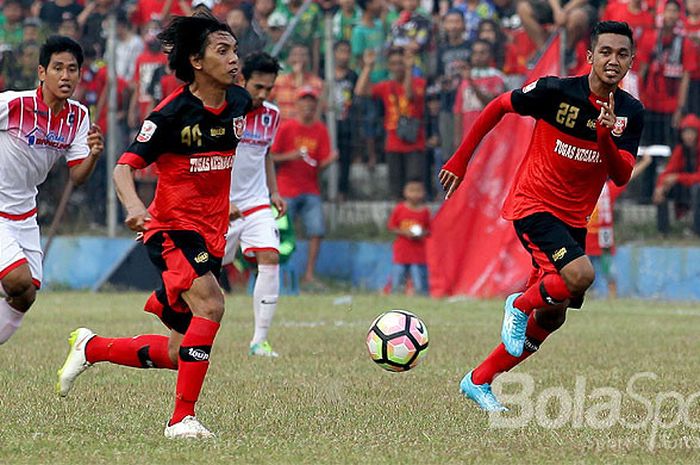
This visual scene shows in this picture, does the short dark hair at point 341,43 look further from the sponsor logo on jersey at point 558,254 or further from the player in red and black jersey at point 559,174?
the sponsor logo on jersey at point 558,254

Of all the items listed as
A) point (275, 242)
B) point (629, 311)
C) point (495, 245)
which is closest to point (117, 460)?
point (275, 242)

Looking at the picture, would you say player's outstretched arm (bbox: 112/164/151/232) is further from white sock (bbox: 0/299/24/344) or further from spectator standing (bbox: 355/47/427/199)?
spectator standing (bbox: 355/47/427/199)

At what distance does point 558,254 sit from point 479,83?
9669 millimetres

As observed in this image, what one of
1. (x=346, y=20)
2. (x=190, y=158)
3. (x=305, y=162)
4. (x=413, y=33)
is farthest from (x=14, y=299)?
(x=346, y=20)

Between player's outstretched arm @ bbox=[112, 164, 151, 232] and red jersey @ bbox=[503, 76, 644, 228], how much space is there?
2431 mm

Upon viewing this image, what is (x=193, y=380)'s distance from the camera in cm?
693

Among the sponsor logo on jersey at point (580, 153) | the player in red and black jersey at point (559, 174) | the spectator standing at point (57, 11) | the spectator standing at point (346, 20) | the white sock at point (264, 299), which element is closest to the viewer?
the player in red and black jersey at point (559, 174)

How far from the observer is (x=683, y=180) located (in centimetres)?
1697

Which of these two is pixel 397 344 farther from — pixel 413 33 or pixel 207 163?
pixel 413 33

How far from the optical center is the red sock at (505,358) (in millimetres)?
8156

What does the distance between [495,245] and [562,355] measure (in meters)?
6.24

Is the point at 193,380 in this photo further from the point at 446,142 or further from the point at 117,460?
the point at 446,142

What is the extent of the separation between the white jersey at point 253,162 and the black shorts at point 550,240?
3.73m

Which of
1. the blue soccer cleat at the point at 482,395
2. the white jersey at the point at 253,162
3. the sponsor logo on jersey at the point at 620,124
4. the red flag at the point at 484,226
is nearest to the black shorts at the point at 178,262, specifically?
the blue soccer cleat at the point at 482,395
